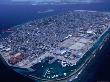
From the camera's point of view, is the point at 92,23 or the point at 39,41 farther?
the point at 92,23

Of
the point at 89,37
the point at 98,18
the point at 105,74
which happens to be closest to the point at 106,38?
the point at 89,37

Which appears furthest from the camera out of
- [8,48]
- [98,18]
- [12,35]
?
[98,18]

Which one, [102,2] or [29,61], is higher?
[102,2]

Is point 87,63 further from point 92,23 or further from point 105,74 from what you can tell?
point 92,23

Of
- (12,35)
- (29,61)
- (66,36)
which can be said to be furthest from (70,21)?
(29,61)

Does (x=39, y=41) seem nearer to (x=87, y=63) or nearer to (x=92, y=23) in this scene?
(x=87, y=63)

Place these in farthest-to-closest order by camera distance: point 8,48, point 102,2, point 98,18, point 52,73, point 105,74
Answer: point 102,2, point 98,18, point 8,48, point 52,73, point 105,74
